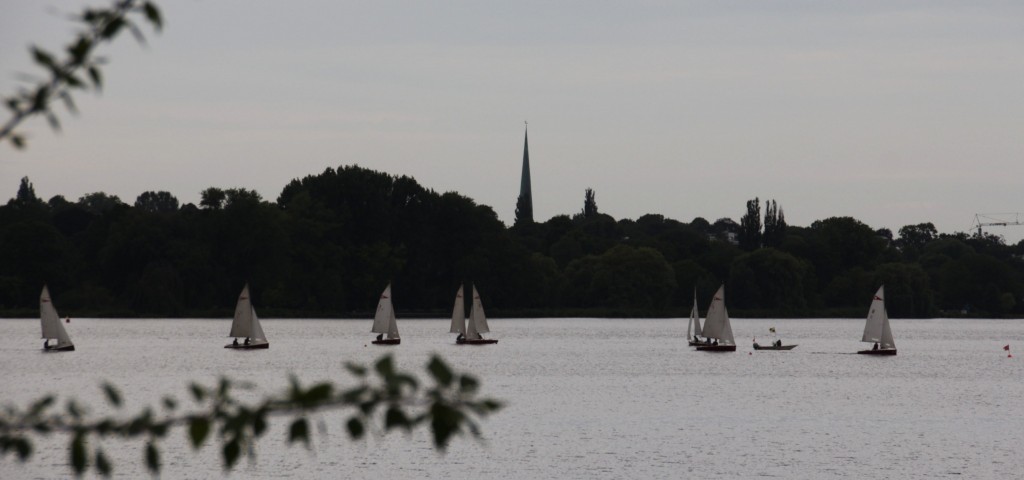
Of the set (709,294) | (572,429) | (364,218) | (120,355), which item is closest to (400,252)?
(364,218)

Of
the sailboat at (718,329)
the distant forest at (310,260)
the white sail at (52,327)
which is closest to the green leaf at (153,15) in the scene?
the white sail at (52,327)

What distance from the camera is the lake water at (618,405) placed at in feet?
135

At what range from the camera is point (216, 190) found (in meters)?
161

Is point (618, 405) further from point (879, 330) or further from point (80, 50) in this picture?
point (80, 50)

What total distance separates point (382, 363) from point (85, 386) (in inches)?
2736

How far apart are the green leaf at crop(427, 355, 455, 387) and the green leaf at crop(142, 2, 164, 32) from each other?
174 cm

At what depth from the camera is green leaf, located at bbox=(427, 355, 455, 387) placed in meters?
5.77

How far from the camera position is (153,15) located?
564 centimetres

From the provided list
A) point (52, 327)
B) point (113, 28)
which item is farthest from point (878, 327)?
point (113, 28)

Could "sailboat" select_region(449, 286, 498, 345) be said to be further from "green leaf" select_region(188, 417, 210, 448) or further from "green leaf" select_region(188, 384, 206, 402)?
"green leaf" select_region(188, 417, 210, 448)

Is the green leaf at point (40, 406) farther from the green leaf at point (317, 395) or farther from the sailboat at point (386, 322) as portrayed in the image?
the sailboat at point (386, 322)

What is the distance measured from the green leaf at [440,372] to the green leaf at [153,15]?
68.4 inches

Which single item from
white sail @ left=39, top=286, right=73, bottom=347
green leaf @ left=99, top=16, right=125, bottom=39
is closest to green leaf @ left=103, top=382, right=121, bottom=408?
green leaf @ left=99, top=16, right=125, bottom=39

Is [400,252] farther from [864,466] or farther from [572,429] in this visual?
[864,466]
